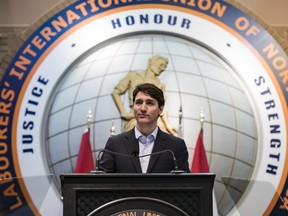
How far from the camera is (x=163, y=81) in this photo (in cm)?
469

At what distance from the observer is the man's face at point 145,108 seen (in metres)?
2.26

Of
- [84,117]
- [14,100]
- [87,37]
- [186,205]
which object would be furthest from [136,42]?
[186,205]

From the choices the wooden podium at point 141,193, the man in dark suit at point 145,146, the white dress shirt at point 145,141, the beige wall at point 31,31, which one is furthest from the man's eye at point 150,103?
the beige wall at point 31,31

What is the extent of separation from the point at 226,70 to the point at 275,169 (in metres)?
0.93

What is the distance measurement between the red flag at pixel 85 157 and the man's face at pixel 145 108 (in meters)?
2.30

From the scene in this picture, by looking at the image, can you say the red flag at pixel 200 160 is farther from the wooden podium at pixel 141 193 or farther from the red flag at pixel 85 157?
the wooden podium at pixel 141 193

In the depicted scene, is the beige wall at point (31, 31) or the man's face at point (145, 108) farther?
the beige wall at point (31, 31)

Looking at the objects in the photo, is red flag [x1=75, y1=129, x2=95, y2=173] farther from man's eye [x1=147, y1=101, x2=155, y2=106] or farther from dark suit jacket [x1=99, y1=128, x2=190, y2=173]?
man's eye [x1=147, y1=101, x2=155, y2=106]

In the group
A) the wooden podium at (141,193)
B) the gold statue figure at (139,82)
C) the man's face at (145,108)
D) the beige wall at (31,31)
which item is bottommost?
the wooden podium at (141,193)

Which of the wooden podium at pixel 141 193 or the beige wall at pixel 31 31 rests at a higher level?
the beige wall at pixel 31 31

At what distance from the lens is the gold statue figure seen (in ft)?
15.1

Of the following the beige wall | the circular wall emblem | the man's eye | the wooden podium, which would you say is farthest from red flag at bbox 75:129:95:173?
the wooden podium

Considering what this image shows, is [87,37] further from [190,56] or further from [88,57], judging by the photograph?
[190,56]

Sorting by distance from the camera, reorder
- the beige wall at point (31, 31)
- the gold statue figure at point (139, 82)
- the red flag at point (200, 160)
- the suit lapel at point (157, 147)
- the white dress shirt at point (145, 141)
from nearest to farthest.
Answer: the suit lapel at point (157, 147) < the white dress shirt at point (145, 141) < the red flag at point (200, 160) < the gold statue figure at point (139, 82) < the beige wall at point (31, 31)
